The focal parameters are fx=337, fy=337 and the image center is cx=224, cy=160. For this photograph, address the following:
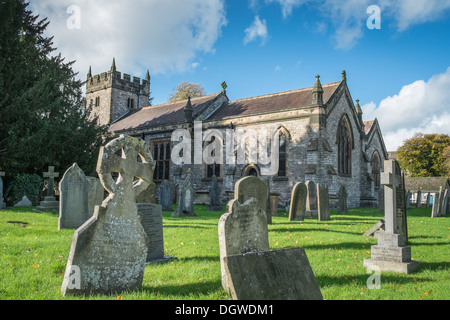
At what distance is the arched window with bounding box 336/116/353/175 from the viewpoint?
22867mm

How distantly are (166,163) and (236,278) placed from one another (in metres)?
24.7

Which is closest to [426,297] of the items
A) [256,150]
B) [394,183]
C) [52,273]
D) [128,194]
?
[394,183]

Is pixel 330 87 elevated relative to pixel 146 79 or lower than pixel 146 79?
lower

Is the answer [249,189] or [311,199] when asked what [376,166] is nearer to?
[311,199]

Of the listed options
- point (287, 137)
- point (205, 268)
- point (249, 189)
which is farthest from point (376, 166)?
point (205, 268)

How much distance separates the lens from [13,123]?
15.3 meters

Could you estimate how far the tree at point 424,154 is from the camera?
151 feet

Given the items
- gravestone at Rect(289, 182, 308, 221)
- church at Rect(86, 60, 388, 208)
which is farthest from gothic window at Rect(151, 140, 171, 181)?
gravestone at Rect(289, 182, 308, 221)

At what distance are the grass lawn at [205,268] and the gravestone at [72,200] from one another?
1.85 ft

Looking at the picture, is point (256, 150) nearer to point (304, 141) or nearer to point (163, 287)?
point (304, 141)

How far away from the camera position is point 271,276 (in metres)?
2.80

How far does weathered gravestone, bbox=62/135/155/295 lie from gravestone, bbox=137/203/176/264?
1545 millimetres

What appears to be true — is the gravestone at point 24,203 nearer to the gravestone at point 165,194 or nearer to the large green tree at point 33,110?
the large green tree at point 33,110

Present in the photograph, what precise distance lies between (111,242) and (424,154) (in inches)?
2045
